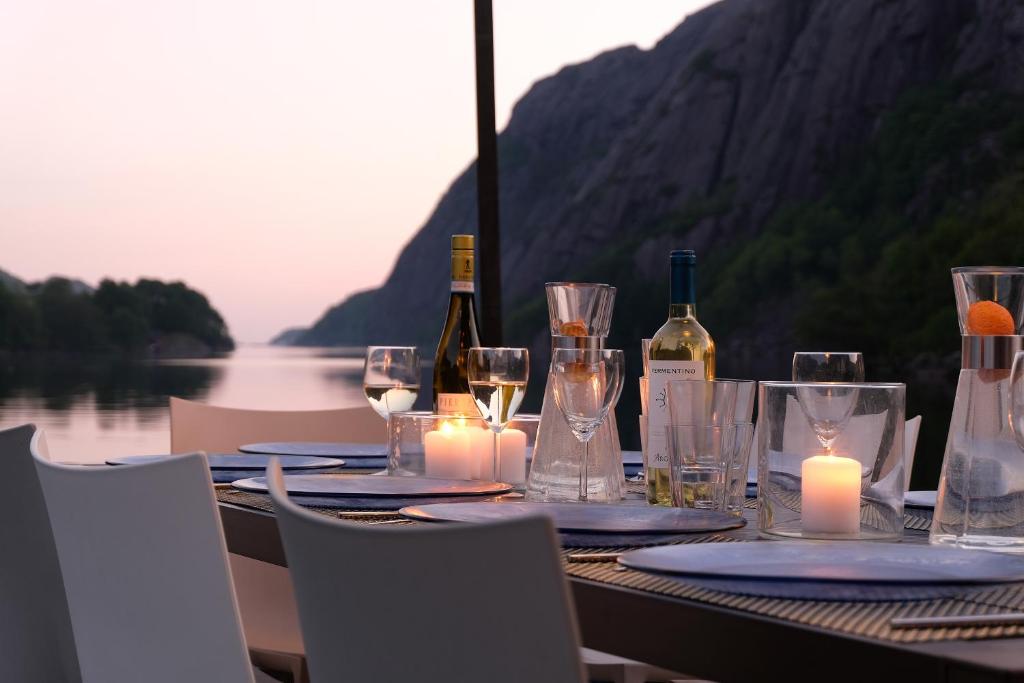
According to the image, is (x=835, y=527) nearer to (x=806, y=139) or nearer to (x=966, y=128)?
(x=966, y=128)

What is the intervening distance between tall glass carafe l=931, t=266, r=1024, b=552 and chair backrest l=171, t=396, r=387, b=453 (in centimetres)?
153


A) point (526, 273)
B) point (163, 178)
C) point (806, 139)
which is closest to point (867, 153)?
point (806, 139)

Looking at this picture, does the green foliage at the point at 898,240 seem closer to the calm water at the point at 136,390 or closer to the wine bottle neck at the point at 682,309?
the calm water at the point at 136,390

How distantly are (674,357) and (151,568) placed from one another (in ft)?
1.87

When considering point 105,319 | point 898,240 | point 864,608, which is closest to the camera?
point 864,608

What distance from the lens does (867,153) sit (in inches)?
883

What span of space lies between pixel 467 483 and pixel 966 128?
2105 centimetres

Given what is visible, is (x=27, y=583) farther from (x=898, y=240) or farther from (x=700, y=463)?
(x=898, y=240)

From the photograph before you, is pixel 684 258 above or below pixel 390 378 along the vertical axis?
above

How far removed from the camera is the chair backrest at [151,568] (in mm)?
969

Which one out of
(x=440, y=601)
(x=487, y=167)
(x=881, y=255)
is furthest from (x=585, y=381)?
(x=881, y=255)

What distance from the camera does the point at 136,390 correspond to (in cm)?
913

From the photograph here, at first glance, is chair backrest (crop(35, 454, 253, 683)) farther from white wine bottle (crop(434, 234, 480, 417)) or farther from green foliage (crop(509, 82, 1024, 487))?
green foliage (crop(509, 82, 1024, 487))

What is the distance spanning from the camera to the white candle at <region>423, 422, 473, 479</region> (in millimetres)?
1526
